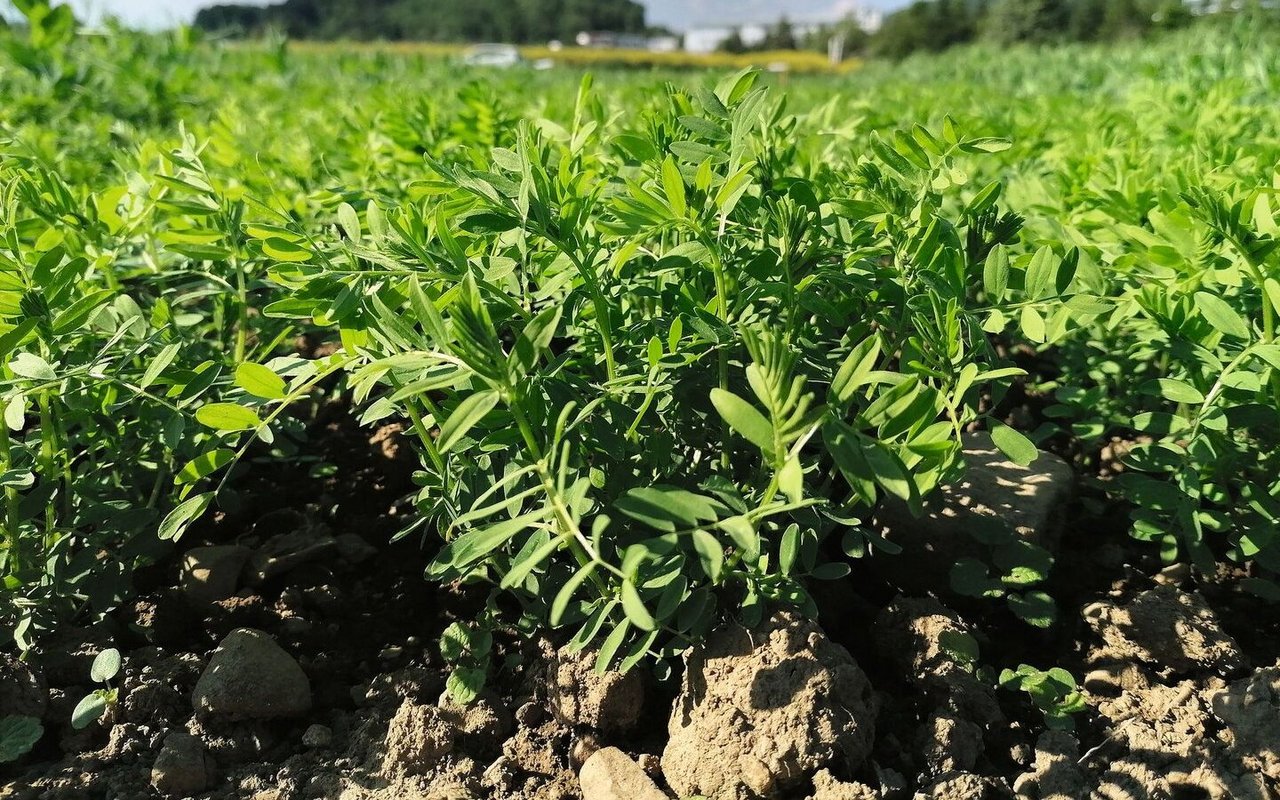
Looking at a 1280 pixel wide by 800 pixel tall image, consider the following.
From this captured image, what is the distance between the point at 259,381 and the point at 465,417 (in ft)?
1.50

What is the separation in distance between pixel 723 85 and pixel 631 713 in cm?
107

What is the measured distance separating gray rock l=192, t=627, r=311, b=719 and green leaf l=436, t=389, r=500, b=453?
76cm

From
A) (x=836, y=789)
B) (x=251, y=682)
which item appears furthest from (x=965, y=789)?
(x=251, y=682)

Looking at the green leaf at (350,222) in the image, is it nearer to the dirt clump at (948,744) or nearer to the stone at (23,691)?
the stone at (23,691)

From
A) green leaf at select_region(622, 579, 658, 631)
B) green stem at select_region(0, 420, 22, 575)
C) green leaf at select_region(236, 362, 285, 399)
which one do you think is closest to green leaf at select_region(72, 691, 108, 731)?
green stem at select_region(0, 420, 22, 575)

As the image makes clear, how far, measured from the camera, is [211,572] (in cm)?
187

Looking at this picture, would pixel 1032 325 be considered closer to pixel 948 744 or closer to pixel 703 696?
pixel 948 744

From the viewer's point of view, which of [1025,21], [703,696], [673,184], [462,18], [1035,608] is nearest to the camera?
[673,184]

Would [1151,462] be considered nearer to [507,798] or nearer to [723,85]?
[723,85]

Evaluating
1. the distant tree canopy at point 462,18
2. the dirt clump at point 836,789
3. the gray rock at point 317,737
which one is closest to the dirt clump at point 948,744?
the dirt clump at point 836,789

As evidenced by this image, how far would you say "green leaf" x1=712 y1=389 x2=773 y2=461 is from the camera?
112 centimetres

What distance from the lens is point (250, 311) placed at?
239 cm

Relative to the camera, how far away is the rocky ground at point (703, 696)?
4.60 feet

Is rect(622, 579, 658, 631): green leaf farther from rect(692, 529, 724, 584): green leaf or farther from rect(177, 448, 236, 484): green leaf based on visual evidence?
rect(177, 448, 236, 484): green leaf
